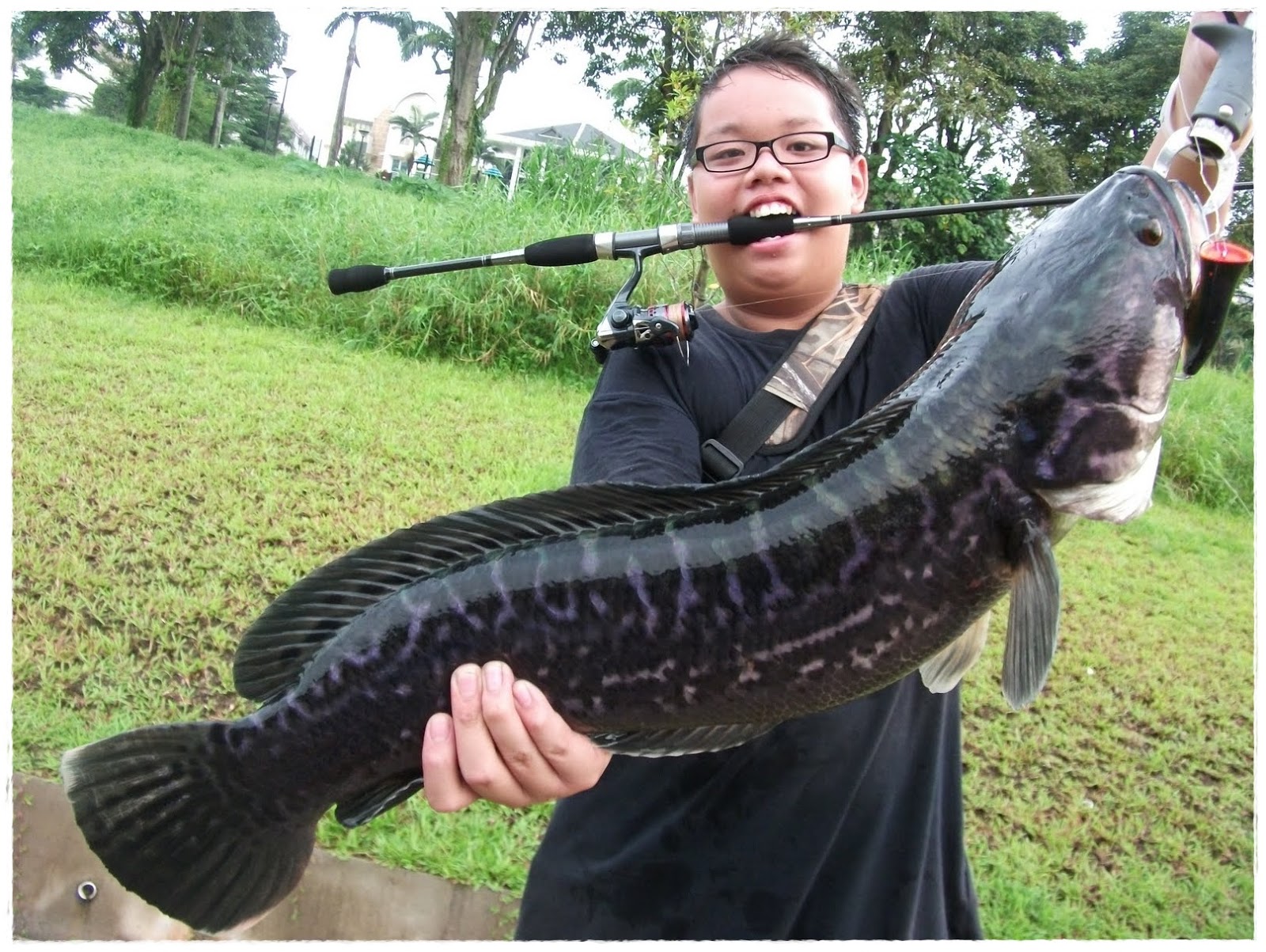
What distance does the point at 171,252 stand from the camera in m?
8.93

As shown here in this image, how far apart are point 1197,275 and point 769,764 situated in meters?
1.16

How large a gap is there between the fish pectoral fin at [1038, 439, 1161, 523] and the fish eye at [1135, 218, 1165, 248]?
0.30m

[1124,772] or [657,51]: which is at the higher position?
[657,51]

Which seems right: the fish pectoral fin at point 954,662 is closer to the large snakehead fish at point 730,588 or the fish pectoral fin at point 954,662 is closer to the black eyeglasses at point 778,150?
the large snakehead fish at point 730,588

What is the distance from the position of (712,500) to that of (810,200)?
88 cm

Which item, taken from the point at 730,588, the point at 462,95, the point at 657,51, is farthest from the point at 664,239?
the point at 462,95

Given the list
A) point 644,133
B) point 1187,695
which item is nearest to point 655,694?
point 1187,695

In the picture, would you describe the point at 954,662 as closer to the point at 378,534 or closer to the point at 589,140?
the point at 378,534

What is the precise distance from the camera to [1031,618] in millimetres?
1329

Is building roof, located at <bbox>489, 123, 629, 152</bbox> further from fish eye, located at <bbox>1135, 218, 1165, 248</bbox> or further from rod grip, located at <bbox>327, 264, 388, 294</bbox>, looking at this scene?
fish eye, located at <bbox>1135, 218, 1165, 248</bbox>

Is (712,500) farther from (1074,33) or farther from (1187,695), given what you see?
(1074,33)

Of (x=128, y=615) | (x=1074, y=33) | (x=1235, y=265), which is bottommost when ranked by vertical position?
(x=128, y=615)

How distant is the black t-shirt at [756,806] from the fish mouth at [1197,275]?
0.57m

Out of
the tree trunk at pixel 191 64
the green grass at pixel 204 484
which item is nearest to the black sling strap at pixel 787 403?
the green grass at pixel 204 484
